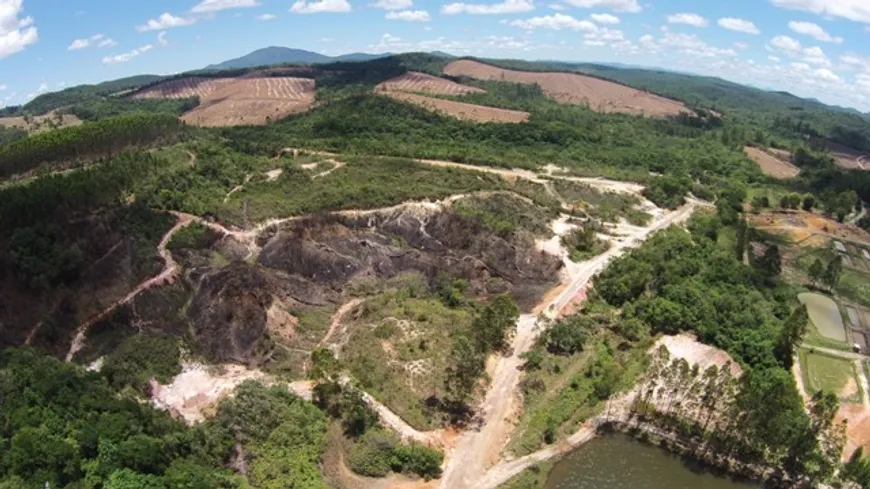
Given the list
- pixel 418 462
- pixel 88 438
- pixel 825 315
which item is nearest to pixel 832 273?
pixel 825 315

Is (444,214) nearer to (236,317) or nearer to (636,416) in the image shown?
(236,317)

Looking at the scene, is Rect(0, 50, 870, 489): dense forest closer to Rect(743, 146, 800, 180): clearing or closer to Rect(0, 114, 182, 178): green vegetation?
Rect(0, 114, 182, 178): green vegetation

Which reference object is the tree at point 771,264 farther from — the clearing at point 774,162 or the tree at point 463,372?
the clearing at point 774,162

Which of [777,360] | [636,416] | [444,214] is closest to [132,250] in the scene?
[444,214]

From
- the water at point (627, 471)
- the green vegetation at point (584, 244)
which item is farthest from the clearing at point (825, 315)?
the water at point (627, 471)

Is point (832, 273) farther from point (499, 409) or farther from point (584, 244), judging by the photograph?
point (499, 409)

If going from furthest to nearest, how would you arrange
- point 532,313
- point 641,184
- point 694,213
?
point 641,184 → point 694,213 → point 532,313
